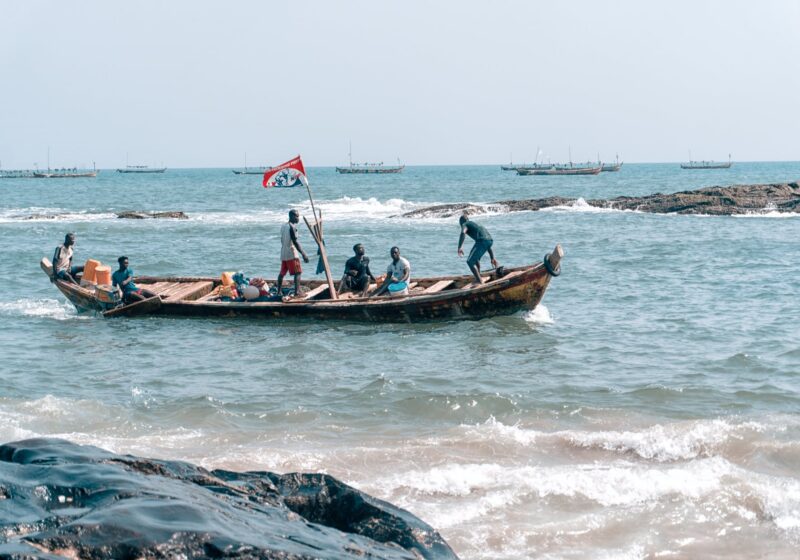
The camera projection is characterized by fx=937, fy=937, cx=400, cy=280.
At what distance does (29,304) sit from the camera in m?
19.5

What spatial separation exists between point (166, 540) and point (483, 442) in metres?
5.86

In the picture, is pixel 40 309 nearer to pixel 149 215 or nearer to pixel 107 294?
pixel 107 294

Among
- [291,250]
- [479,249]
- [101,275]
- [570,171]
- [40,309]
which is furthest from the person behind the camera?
[570,171]

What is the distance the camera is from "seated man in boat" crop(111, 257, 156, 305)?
56.5 feet

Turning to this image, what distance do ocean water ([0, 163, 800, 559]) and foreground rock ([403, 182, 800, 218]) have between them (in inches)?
867

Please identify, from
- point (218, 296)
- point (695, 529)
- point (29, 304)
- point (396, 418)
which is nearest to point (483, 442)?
point (396, 418)

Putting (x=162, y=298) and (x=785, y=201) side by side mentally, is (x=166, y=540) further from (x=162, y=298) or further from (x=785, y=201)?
(x=785, y=201)

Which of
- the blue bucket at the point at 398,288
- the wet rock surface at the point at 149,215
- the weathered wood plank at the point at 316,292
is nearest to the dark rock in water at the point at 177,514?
the blue bucket at the point at 398,288

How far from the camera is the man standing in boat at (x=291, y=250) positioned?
1630 centimetres

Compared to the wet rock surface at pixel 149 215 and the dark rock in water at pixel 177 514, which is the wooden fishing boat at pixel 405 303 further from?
the wet rock surface at pixel 149 215

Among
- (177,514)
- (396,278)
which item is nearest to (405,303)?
(396,278)

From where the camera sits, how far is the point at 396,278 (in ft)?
54.1

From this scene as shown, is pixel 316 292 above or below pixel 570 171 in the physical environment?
below

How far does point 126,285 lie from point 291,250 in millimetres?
3252
